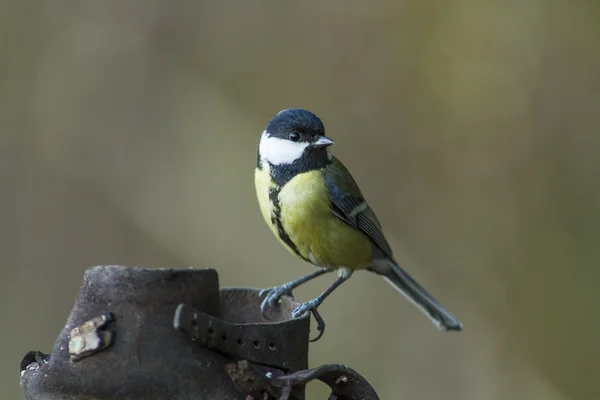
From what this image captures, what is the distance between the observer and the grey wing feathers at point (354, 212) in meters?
2.15

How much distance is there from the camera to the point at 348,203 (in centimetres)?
219

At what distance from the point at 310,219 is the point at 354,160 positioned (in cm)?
161

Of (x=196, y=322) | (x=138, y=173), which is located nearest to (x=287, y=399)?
(x=196, y=322)

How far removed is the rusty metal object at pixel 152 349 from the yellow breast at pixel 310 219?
83 cm

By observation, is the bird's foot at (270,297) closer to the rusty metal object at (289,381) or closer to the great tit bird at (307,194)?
the great tit bird at (307,194)

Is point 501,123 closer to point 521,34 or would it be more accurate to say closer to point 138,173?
point 521,34

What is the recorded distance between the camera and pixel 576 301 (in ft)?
11.2

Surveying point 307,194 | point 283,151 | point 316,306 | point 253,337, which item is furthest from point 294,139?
point 253,337

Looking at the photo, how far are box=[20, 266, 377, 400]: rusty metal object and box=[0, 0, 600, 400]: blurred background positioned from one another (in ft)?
7.80

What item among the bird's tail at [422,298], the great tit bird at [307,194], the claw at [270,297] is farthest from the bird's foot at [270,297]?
the bird's tail at [422,298]

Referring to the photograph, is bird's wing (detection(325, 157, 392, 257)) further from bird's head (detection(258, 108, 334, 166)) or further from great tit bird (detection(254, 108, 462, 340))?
bird's head (detection(258, 108, 334, 166))

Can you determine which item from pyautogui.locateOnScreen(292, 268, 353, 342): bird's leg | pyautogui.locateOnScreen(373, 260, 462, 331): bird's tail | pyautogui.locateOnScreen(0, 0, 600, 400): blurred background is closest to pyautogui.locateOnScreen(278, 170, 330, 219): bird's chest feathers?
pyautogui.locateOnScreen(292, 268, 353, 342): bird's leg

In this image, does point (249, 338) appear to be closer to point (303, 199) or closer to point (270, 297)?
point (270, 297)

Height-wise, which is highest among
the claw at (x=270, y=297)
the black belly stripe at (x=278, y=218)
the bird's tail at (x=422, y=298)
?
the black belly stripe at (x=278, y=218)
